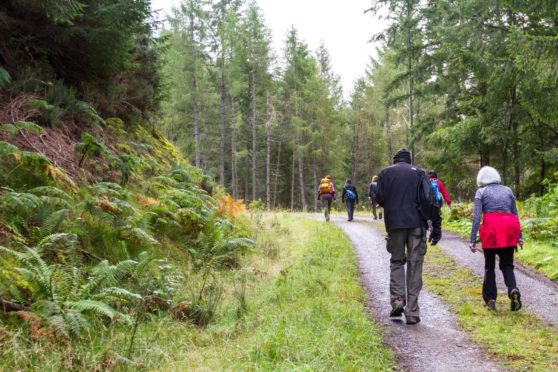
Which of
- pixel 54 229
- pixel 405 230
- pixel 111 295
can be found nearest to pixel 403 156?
pixel 405 230

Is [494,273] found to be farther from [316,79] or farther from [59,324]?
[316,79]

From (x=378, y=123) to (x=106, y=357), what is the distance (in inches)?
1680

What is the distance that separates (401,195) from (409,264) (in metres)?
0.98

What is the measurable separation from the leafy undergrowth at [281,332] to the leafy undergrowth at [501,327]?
4.18 feet

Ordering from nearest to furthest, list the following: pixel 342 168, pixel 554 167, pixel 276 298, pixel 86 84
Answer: pixel 276 298 < pixel 86 84 < pixel 554 167 < pixel 342 168

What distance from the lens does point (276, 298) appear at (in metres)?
6.36

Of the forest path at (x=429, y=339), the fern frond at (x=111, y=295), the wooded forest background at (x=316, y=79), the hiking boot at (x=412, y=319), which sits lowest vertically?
the forest path at (x=429, y=339)

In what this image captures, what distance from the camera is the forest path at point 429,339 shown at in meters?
4.42

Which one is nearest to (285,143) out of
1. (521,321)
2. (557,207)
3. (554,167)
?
(554,167)

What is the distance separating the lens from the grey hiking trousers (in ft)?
19.4

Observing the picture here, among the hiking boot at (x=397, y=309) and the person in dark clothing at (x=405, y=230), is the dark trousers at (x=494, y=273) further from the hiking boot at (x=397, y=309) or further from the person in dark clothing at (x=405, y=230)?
the hiking boot at (x=397, y=309)

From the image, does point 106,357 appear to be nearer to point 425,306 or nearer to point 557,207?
point 425,306

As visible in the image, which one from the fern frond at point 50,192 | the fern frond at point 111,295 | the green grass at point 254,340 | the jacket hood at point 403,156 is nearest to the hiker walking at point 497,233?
the jacket hood at point 403,156

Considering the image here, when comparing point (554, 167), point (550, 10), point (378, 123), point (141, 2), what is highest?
point (378, 123)
